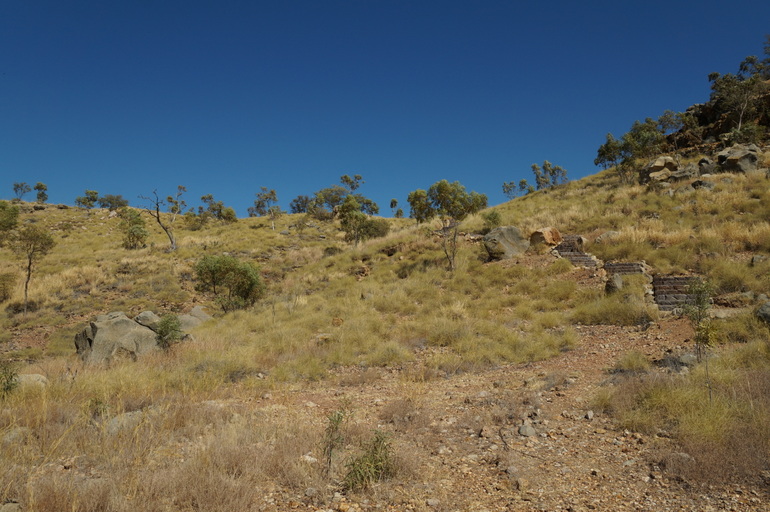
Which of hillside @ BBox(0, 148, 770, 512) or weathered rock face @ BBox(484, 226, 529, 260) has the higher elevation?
weathered rock face @ BBox(484, 226, 529, 260)

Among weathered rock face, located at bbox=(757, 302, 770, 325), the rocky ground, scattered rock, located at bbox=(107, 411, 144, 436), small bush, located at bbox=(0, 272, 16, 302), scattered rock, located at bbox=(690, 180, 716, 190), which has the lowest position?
the rocky ground

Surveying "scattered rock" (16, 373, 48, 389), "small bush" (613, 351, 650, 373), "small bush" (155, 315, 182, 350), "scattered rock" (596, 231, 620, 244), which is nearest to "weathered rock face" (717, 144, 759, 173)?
"scattered rock" (596, 231, 620, 244)

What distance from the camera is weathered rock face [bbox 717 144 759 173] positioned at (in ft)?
69.3

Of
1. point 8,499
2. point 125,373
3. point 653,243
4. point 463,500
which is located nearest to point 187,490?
point 8,499

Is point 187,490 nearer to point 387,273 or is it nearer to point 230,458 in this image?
point 230,458

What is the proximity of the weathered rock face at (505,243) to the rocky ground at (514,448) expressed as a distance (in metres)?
9.18

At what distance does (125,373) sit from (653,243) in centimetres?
1780

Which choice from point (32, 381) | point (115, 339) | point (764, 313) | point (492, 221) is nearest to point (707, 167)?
point (492, 221)

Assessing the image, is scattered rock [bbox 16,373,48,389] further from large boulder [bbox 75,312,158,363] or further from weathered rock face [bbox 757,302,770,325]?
weathered rock face [bbox 757,302,770,325]

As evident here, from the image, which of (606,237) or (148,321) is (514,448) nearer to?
(148,321)

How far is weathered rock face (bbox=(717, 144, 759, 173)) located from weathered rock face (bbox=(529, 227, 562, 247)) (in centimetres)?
1329

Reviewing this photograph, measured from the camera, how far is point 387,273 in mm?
18422

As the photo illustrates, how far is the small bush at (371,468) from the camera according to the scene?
3.74m

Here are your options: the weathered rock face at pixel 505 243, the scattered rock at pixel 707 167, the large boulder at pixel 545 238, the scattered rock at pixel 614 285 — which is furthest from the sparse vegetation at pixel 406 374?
the scattered rock at pixel 707 167
